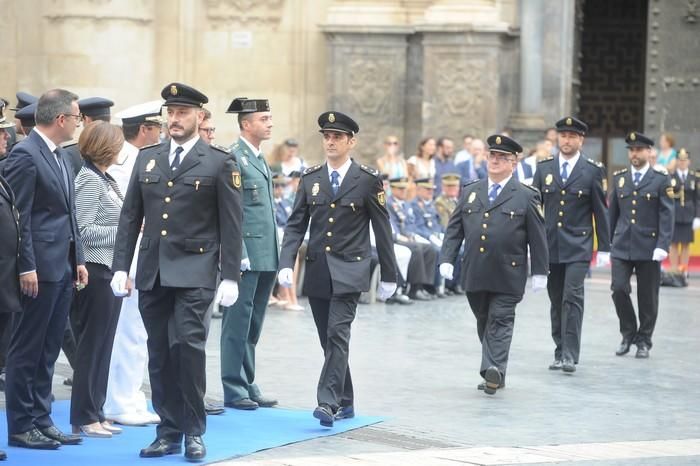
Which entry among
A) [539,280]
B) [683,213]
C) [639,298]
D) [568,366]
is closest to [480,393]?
[539,280]

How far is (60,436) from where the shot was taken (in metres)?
8.99

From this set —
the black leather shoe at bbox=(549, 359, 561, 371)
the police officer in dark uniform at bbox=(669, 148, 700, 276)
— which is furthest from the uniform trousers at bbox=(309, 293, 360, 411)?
the police officer in dark uniform at bbox=(669, 148, 700, 276)

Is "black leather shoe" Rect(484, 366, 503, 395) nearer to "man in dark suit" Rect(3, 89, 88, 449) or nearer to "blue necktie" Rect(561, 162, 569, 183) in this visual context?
"blue necktie" Rect(561, 162, 569, 183)

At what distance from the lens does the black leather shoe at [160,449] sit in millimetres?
8672

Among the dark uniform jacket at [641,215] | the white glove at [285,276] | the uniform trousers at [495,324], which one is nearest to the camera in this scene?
the white glove at [285,276]

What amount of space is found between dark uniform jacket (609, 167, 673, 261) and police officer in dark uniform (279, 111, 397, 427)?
4285mm

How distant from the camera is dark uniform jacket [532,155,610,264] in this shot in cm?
1275

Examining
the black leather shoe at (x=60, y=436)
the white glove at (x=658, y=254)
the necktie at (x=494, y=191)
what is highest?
the necktie at (x=494, y=191)

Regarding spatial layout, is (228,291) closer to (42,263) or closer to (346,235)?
(42,263)

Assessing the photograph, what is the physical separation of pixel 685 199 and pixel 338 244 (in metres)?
12.2

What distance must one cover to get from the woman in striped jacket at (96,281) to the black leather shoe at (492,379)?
293 cm

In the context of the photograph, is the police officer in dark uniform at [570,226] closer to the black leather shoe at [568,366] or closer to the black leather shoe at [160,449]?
the black leather shoe at [568,366]

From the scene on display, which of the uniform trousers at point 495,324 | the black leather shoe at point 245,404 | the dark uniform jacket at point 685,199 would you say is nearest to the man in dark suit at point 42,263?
the black leather shoe at point 245,404

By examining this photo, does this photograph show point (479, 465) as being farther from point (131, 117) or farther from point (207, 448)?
point (131, 117)
